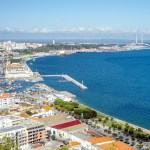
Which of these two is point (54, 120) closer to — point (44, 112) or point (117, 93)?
point (44, 112)

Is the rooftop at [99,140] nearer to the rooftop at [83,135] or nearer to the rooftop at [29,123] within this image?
the rooftop at [83,135]

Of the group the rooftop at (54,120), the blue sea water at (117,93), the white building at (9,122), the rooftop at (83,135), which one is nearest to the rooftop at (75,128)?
the rooftop at (83,135)

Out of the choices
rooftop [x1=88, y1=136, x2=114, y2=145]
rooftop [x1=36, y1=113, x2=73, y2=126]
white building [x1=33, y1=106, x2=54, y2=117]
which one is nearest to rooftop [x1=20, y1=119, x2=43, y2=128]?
rooftop [x1=36, y1=113, x2=73, y2=126]

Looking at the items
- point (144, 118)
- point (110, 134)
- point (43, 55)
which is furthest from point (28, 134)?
point (43, 55)

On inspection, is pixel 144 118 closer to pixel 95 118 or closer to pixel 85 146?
pixel 95 118

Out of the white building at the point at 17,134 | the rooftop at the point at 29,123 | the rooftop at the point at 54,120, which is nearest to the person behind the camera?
the white building at the point at 17,134

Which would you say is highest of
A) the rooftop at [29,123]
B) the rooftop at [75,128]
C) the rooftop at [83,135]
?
the rooftop at [29,123]

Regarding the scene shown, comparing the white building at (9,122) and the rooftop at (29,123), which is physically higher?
the rooftop at (29,123)

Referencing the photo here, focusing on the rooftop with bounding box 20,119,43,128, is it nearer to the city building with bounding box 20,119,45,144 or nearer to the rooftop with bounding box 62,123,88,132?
the city building with bounding box 20,119,45,144

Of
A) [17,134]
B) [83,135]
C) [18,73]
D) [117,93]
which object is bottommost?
[117,93]

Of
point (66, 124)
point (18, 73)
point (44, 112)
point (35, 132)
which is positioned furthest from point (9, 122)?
point (18, 73)

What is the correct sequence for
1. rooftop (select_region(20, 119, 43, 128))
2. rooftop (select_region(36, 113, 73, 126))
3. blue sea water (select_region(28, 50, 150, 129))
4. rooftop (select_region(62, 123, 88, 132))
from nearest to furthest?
rooftop (select_region(20, 119, 43, 128)) → rooftop (select_region(62, 123, 88, 132)) → rooftop (select_region(36, 113, 73, 126)) → blue sea water (select_region(28, 50, 150, 129))
